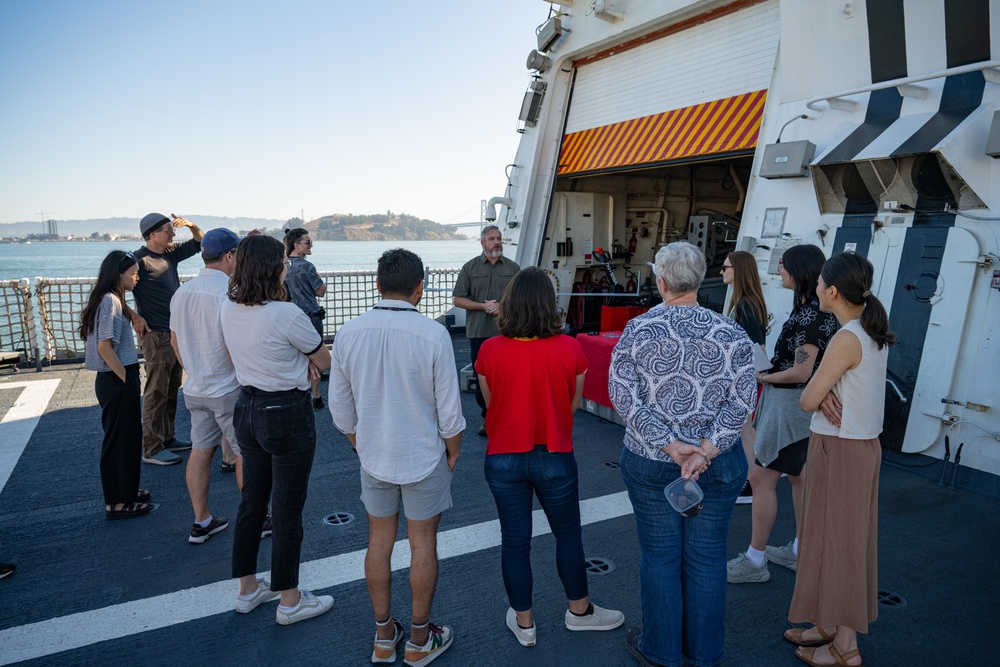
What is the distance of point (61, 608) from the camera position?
113 inches

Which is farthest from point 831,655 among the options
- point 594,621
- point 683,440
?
point 683,440

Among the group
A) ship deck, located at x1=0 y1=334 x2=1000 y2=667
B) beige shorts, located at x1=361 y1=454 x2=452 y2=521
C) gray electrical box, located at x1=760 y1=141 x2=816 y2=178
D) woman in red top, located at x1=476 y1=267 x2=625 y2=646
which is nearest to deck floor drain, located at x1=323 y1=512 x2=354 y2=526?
ship deck, located at x1=0 y1=334 x2=1000 y2=667

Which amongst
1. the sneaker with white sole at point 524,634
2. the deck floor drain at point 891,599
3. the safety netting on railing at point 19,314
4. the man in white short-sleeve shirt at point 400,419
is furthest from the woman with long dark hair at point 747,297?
the safety netting on railing at point 19,314

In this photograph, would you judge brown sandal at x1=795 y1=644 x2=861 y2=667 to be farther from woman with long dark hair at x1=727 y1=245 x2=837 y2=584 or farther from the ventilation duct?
the ventilation duct

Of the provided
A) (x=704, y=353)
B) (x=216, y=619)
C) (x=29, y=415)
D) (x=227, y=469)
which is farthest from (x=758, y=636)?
(x=29, y=415)

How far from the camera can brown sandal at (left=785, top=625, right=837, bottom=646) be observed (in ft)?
8.42

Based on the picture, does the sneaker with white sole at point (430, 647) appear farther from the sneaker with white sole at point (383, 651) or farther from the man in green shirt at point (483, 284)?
the man in green shirt at point (483, 284)

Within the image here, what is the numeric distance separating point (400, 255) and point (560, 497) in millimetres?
1173

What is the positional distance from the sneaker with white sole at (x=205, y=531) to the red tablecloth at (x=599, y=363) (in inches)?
127

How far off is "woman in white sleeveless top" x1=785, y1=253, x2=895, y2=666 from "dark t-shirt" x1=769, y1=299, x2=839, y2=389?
42 cm

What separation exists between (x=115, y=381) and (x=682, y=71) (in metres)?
5.90

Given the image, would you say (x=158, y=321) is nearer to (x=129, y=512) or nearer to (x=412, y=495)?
(x=129, y=512)

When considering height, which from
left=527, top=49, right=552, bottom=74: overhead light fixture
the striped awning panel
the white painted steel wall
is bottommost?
the striped awning panel

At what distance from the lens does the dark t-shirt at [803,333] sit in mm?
2883
